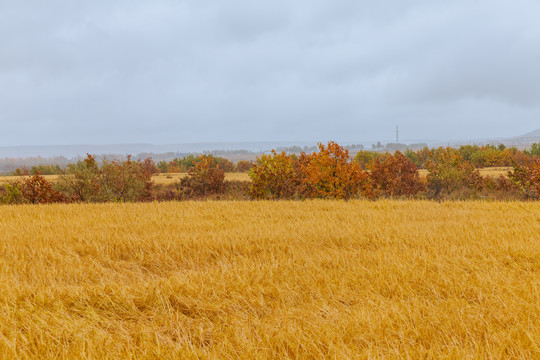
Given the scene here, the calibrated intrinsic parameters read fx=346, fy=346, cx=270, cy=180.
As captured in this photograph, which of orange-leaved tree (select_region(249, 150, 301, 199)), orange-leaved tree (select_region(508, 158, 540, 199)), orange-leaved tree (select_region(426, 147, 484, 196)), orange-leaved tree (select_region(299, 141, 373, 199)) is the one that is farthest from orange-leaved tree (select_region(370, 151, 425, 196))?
orange-leaved tree (select_region(426, 147, 484, 196))

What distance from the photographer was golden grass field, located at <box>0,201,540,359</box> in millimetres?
2695

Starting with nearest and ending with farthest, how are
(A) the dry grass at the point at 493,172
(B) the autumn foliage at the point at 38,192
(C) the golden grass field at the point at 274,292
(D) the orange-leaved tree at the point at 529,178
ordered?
(C) the golden grass field at the point at 274,292 → (B) the autumn foliage at the point at 38,192 → (D) the orange-leaved tree at the point at 529,178 → (A) the dry grass at the point at 493,172

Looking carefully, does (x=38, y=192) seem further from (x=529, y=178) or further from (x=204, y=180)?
(x=529, y=178)

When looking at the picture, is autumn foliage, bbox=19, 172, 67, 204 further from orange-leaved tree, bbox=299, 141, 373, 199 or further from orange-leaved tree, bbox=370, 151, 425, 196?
orange-leaved tree, bbox=370, 151, 425, 196

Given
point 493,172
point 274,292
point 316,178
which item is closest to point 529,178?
point 316,178

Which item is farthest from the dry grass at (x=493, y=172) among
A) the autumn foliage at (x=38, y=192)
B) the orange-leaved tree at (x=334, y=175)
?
the autumn foliage at (x=38, y=192)

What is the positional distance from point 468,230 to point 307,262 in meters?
3.92

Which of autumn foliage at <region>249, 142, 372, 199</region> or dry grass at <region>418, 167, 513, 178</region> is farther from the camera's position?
dry grass at <region>418, 167, 513, 178</region>

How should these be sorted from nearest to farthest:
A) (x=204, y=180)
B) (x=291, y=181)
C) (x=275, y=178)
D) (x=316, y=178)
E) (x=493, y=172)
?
(x=316, y=178) → (x=291, y=181) → (x=275, y=178) → (x=204, y=180) → (x=493, y=172)

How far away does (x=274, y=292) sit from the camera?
3842 mm

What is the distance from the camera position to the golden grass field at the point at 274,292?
2.70 m

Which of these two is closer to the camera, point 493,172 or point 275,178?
point 275,178

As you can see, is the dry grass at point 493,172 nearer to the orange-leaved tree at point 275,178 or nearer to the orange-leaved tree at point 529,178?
the orange-leaved tree at point 529,178

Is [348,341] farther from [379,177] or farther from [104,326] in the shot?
[379,177]
